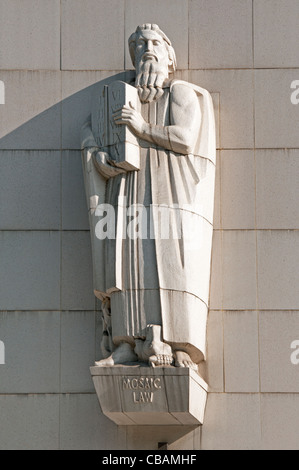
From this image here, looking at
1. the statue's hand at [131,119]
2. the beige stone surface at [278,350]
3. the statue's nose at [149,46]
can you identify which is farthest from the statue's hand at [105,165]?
the beige stone surface at [278,350]

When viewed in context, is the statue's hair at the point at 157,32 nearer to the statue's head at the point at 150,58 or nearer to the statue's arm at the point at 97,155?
the statue's head at the point at 150,58

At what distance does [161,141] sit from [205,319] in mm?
1930

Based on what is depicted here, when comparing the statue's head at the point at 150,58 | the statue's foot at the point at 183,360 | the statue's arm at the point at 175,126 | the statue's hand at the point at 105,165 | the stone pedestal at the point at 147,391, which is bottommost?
the stone pedestal at the point at 147,391

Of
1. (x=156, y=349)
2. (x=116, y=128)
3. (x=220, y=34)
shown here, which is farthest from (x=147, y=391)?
(x=220, y=34)

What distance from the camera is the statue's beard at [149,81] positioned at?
14.1m

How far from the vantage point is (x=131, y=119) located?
45.3 feet

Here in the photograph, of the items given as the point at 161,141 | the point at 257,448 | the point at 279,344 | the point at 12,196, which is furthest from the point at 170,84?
the point at 257,448

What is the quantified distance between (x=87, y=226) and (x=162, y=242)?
1.13 m

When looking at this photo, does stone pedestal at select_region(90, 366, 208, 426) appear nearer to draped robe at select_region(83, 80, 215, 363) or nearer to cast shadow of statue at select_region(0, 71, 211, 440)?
draped robe at select_region(83, 80, 215, 363)

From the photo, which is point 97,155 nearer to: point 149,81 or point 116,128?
point 116,128

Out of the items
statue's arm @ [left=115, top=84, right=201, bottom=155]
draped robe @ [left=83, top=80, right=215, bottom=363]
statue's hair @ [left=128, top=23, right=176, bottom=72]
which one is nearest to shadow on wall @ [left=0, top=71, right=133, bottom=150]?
statue's hair @ [left=128, top=23, right=176, bottom=72]

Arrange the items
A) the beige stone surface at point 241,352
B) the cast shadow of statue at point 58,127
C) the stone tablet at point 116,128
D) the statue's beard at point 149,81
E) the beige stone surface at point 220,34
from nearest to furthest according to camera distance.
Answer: the stone tablet at point 116,128
the beige stone surface at point 241,352
the statue's beard at point 149,81
the cast shadow of statue at point 58,127
the beige stone surface at point 220,34

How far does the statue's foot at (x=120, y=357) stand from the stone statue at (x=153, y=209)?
10mm

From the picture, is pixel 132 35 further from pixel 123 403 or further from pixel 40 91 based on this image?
pixel 123 403
